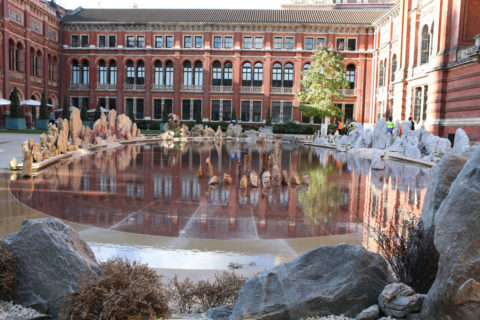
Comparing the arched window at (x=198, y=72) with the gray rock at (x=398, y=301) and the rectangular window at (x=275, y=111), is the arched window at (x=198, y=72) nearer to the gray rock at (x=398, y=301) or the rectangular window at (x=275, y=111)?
the rectangular window at (x=275, y=111)

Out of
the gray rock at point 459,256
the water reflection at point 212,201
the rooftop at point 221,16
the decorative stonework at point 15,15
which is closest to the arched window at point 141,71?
the rooftop at point 221,16

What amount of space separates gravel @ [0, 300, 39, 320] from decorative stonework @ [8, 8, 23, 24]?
150 ft

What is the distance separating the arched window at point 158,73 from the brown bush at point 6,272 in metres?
55.1

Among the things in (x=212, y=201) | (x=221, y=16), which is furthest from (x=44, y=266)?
(x=221, y=16)

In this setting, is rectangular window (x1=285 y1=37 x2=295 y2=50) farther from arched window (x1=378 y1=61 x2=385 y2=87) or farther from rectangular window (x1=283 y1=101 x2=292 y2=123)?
arched window (x1=378 y1=61 x2=385 y2=87)

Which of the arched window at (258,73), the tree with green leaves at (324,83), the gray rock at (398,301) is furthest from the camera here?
the arched window at (258,73)

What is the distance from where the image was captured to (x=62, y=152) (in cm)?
1761

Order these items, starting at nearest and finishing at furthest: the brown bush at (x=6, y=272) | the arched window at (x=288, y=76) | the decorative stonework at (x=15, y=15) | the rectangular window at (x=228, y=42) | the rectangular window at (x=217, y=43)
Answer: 1. the brown bush at (x=6, y=272)
2. the decorative stonework at (x=15, y=15)
3. the rectangular window at (x=228, y=42)
4. the rectangular window at (x=217, y=43)
5. the arched window at (x=288, y=76)

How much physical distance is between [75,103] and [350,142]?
4186cm

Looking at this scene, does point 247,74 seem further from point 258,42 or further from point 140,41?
point 140,41

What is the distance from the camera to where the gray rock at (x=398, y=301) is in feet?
11.4

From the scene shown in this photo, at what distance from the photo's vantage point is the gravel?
149 inches

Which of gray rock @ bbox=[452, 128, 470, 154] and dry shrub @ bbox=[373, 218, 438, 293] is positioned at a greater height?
gray rock @ bbox=[452, 128, 470, 154]

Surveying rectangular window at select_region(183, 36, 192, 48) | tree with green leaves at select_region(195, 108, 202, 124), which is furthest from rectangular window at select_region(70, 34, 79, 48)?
tree with green leaves at select_region(195, 108, 202, 124)
